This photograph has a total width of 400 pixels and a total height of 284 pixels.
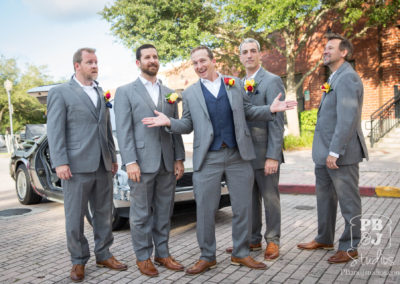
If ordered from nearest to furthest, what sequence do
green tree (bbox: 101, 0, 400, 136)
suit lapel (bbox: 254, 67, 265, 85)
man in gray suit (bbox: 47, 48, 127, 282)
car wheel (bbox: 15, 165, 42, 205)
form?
man in gray suit (bbox: 47, 48, 127, 282) → suit lapel (bbox: 254, 67, 265, 85) → car wheel (bbox: 15, 165, 42, 205) → green tree (bbox: 101, 0, 400, 136)

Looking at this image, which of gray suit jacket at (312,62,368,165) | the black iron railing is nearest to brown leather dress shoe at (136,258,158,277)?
gray suit jacket at (312,62,368,165)

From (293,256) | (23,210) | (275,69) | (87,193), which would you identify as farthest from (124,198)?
(275,69)

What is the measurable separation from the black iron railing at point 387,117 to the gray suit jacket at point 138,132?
41.2 feet

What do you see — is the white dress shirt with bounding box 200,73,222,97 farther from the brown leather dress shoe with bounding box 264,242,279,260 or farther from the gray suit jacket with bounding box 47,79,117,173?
the brown leather dress shoe with bounding box 264,242,279,260

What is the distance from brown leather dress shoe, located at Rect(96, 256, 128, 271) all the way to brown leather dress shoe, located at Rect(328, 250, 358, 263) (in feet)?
7.14

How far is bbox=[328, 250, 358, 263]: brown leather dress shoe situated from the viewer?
3725 millimetres

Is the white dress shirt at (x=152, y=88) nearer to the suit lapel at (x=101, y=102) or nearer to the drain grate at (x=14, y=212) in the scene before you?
the suit lapel at (x=101, y=102)

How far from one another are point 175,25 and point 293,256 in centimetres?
1282

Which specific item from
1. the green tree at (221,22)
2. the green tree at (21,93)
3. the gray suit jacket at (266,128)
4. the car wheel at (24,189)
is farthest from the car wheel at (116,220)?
the green tree at (21,93)

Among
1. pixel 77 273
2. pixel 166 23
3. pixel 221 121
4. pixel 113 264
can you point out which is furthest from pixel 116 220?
pixel 166 23

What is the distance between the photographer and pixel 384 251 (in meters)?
3.98

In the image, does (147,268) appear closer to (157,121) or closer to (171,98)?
(157,121)

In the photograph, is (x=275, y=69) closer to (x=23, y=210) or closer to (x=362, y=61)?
(x=362, y=61)

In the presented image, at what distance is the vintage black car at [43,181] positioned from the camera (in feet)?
15.4
